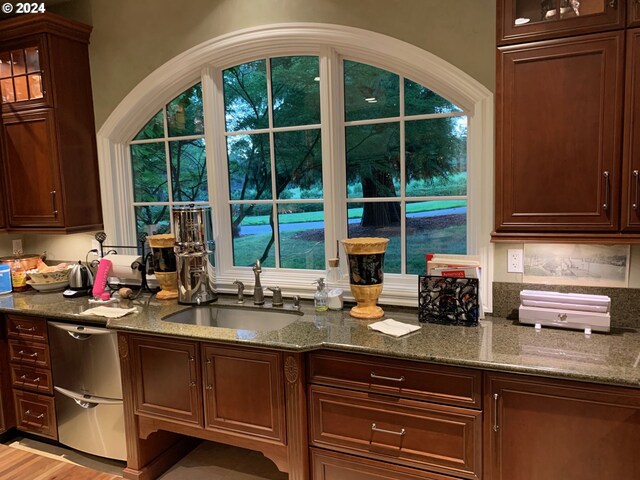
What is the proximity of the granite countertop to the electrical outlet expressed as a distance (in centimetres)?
26

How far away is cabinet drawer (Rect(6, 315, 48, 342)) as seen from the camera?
116 inches

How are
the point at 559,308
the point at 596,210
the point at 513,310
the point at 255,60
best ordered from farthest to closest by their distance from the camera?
the point at 255,60 → the point at 513,310 → the point at 559,308 → the point at 596,210

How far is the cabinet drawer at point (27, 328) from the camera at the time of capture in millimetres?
2958

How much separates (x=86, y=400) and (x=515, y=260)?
98.0 inches

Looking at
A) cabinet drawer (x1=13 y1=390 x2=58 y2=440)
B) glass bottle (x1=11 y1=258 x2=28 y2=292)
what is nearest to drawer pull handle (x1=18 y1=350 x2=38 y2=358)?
cabinet drawer (x1=13 y1=390 x2=58 y2=440)

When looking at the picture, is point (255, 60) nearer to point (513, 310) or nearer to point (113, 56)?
point (113, 56)

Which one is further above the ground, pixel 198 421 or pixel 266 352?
pixel 266 352

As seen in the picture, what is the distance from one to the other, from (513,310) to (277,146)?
1705 millimetres

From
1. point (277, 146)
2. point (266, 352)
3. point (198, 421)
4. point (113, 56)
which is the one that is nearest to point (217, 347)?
point (266, 352)

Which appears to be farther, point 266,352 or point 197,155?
point 197,155

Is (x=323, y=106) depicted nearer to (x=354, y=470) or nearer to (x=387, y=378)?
(x=387, y=378)

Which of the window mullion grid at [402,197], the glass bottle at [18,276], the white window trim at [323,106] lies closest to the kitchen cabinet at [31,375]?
the glass bottle at [18,276]

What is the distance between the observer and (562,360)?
1863mm

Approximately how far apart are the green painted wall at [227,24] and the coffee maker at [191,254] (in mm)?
1099
